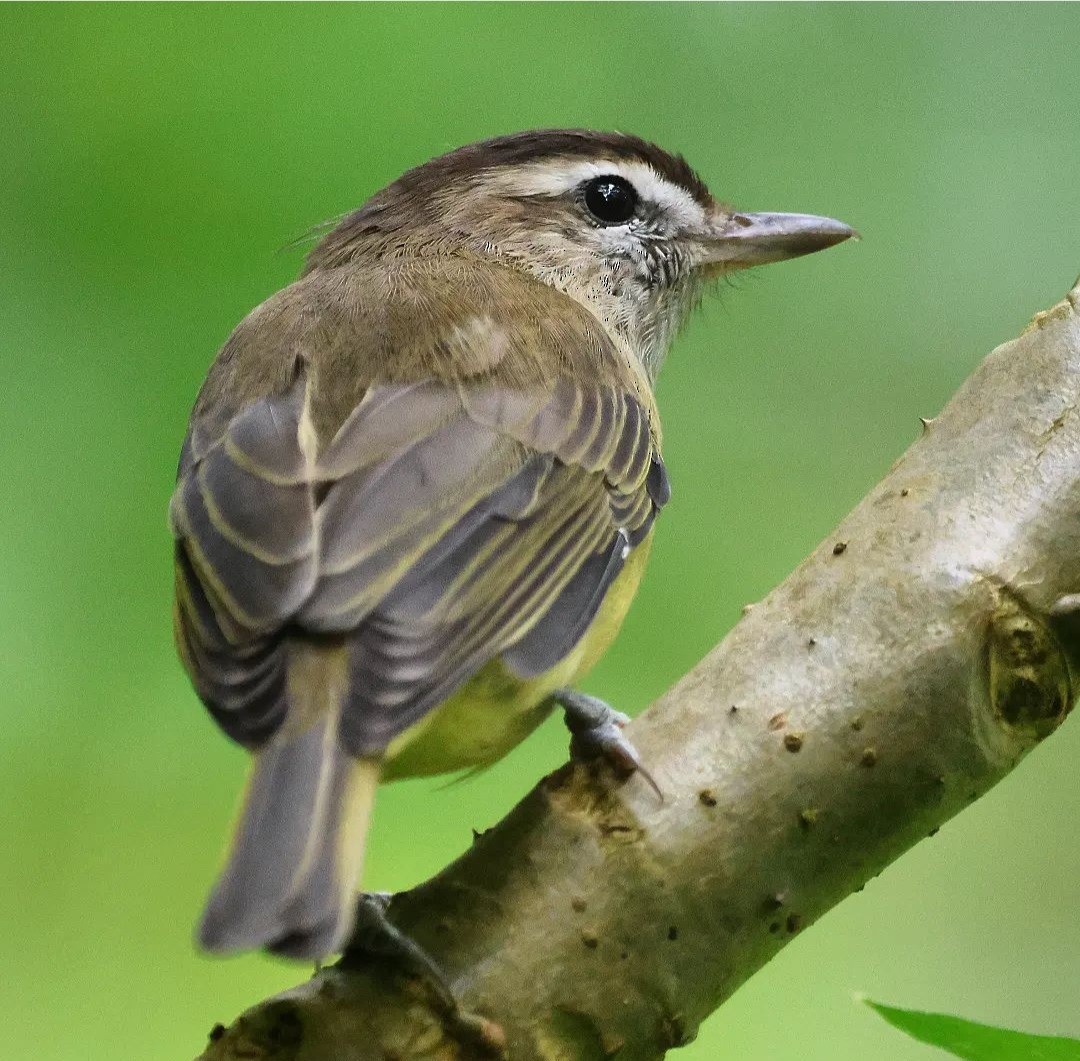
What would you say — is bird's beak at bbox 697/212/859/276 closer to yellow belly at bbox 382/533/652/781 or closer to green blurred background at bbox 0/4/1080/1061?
green blurred background at bbox 0/4/1080/1061

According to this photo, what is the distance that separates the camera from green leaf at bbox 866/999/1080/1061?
4.61 ft

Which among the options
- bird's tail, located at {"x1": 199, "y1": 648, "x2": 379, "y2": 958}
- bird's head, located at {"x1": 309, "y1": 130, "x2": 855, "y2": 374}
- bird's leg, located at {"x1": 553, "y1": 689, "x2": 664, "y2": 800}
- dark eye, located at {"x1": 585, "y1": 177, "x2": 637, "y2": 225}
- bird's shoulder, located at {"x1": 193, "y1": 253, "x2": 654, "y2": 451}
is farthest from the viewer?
dark eye, located at {"x1": 585, "y1": 177, "x2": 637, "y2": 225}

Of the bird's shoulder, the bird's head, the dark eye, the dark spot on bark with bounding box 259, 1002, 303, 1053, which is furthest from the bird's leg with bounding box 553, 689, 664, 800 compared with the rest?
the dark eye

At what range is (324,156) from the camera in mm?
4340

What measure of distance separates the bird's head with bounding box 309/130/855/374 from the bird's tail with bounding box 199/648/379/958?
180 cm

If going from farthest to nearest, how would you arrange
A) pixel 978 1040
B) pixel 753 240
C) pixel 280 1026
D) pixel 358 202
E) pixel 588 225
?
pixel 358 202, pixel 753 240, pixel 588 225, pixel 280 1026, pixel 978 1040

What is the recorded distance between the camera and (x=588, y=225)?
3.59 meters

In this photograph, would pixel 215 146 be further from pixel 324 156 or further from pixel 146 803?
pixel 146 803

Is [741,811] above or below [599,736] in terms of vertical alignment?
below

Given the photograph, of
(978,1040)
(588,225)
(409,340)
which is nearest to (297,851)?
(978,1040)

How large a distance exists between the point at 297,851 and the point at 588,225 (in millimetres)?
2211

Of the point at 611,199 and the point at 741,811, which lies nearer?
the point at 741,811

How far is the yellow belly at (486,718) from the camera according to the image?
2.23m

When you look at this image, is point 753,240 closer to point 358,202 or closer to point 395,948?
point 358,202
